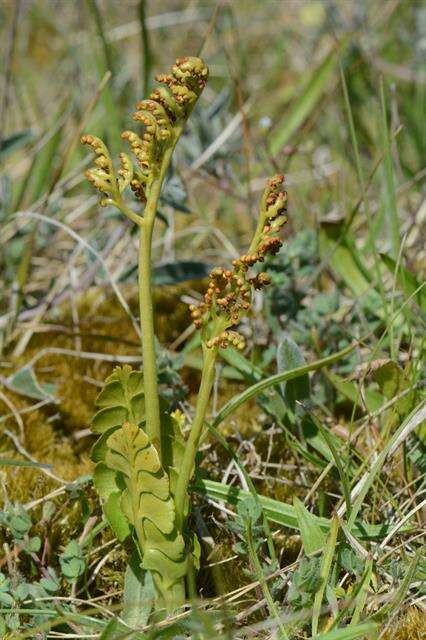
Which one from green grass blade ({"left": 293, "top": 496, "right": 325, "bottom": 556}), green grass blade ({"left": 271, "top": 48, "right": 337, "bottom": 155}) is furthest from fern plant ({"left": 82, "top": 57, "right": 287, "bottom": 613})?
green grass blade ({"left": 271, "top": 48, "right": 337, "bottom": 155})

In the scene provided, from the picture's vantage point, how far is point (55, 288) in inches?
99.3

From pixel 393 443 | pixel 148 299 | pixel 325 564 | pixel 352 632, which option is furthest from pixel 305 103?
pixel 352 632

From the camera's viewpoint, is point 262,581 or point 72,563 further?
point 72,563

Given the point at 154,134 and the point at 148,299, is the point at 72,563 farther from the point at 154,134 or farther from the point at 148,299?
the point at 154,134

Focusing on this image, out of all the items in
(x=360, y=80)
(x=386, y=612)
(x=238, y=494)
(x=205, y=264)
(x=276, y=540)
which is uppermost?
(x=360, y=80)

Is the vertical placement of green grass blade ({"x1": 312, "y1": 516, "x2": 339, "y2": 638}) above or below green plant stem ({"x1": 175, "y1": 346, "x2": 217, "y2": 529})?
below

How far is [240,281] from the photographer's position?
1275 mm

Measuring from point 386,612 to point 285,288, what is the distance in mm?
1034

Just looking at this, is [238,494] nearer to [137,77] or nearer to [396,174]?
[396,174]

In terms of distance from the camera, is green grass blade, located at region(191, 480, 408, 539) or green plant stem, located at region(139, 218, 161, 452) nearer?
green plant stem, located at region(139, 218, 161, 452)

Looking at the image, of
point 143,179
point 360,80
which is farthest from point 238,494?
point 360,80

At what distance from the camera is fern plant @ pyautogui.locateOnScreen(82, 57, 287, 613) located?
1279 mm

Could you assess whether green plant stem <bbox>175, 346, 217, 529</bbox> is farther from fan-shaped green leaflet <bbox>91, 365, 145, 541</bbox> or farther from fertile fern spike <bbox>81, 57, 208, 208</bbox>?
fertile fern spike <bbox>81, 57, 208, 208</bbox>

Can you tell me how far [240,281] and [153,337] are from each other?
17 centimetres
